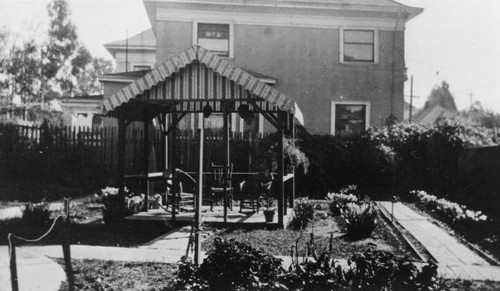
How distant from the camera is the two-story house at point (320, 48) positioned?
2033 centimetres

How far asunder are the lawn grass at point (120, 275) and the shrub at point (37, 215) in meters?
3.26

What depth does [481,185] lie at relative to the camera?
12.4 metres

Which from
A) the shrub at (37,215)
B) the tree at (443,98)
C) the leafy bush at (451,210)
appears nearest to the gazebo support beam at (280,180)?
the leafy bush at (451,210)

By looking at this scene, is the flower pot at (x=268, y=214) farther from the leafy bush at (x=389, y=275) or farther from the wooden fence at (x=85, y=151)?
the wooden fence at (x=85, y=151)

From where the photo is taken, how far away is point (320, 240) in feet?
26.1

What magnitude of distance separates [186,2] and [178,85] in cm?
1196

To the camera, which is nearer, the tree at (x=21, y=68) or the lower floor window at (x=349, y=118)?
the lower floor window at (x=349, y=118)

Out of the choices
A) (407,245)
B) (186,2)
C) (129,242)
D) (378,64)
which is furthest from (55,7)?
(407,245)

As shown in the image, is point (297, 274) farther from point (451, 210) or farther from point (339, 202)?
point (451, 210)

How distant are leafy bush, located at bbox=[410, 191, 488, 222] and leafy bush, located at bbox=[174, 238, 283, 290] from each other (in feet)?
20.7

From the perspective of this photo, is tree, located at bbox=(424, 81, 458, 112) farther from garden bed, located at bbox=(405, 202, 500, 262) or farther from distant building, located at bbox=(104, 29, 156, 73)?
garden bed, located at bbox=(405, 202, 500, 262)

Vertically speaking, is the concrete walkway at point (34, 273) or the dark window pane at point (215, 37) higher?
the dark window pane at point (215, 37)

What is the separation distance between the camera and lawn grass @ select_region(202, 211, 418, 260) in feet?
24.1

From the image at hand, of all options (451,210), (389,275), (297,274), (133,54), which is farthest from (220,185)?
(133,54)
